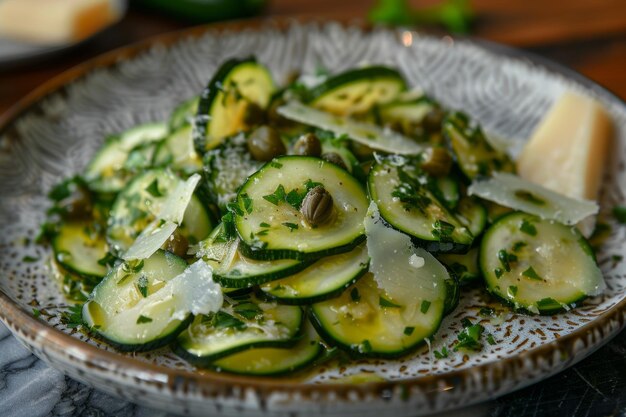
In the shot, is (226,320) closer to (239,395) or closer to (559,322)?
(239,395)

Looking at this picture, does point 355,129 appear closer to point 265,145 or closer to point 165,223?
point 265,145

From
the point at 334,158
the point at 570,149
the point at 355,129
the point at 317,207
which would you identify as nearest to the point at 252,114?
the point at 355,129

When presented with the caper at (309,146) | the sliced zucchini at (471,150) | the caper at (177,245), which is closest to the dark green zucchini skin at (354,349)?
the caper at (177,245)

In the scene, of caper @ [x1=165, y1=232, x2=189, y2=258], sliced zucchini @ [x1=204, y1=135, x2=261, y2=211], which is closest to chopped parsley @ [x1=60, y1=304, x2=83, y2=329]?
caper @ [x1=165, y1=232, x2=189, y2=258]

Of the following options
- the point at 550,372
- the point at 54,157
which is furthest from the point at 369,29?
the point at 550,372

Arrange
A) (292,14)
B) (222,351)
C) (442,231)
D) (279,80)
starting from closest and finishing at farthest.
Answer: (222,351), (442,231), (279,80), (292,14)

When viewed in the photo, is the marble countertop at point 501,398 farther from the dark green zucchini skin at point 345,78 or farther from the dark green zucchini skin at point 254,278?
the dark green zucchini skin at point 345,78
